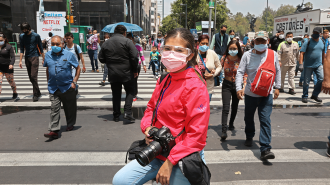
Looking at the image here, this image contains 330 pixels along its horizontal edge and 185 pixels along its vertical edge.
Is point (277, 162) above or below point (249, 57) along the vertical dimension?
below

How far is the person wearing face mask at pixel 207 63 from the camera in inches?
199

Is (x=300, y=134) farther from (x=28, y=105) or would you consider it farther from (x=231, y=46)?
(x=28, y=105)

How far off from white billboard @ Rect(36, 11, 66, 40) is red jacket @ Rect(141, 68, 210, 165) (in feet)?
93.2

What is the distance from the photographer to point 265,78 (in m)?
4.14

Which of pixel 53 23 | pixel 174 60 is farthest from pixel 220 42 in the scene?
pixel 53 23

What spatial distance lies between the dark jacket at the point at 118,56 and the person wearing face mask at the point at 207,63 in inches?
63.4

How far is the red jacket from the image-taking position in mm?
1951

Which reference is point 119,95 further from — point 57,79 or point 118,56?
point 57,79

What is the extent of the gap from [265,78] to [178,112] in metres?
2.52

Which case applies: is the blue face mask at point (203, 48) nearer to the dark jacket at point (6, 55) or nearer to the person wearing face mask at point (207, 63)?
the person wearing face mask at point (207, 63)

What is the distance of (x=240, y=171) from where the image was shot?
12.6 ft

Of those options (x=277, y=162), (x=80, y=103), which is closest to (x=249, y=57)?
(x=277, y=162)

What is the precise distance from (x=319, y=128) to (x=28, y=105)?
7.16 m

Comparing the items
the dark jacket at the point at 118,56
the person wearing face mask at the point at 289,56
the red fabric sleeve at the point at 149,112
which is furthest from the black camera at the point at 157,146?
the person wearing face mask at the point at 289,56
